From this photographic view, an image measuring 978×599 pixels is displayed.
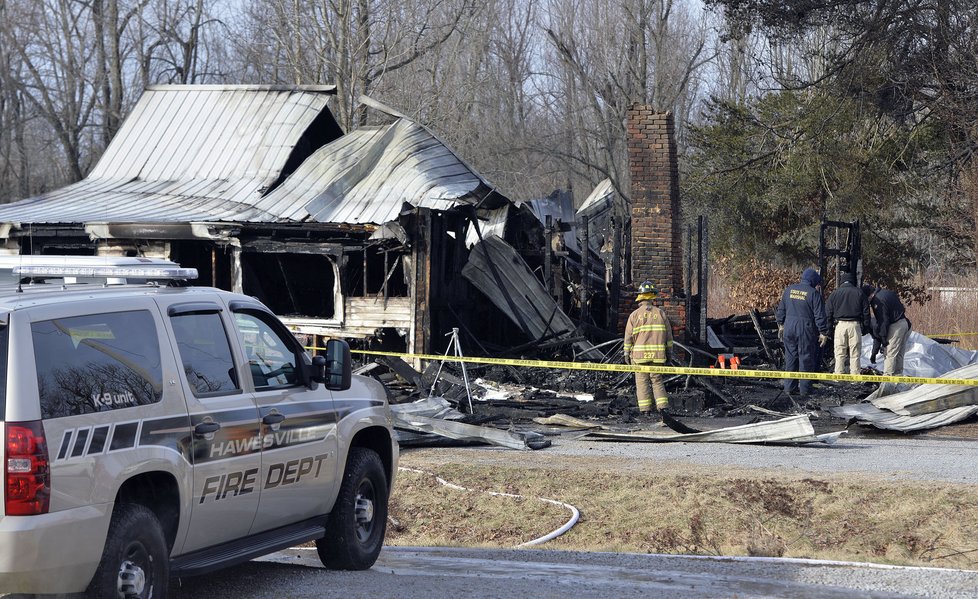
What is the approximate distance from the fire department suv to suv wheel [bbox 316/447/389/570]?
0.04ft

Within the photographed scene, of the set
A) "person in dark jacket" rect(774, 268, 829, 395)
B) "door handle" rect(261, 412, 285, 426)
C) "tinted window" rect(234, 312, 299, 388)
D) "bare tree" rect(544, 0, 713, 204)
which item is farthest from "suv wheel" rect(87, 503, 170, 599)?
"bare tree" rect(544, 0, 713, 204)

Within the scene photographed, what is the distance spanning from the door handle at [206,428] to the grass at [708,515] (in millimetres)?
4013

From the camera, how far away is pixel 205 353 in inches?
229

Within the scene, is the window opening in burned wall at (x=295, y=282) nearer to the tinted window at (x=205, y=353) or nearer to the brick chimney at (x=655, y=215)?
the brick chimney at (x=655, y=215)

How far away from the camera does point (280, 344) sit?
657 cm

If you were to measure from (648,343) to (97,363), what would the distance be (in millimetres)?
10468

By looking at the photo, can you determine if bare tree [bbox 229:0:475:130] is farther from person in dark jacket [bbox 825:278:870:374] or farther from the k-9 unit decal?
the k-9 unit decal

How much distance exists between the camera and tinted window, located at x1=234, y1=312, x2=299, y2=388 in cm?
625

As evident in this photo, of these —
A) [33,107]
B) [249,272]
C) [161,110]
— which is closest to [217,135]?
[161,110]

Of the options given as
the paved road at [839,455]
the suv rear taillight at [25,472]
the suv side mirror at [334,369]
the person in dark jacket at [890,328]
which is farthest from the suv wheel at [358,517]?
the person in dark jacket at [890,328]

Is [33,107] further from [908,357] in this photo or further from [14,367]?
[14,367]

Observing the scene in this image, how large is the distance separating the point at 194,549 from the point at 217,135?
19.5 metres

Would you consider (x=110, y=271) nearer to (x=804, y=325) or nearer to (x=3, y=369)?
(x=3, y=369)

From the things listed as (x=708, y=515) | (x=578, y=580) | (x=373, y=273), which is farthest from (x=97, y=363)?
(x=373, y=273)
